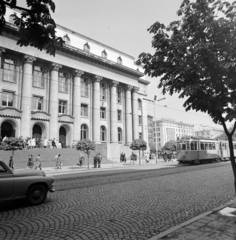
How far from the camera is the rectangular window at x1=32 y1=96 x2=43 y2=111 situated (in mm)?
36906

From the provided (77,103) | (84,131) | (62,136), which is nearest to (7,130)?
(62,136)

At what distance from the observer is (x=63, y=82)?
136 ft

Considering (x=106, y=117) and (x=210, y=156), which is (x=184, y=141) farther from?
(x=106, y=117)

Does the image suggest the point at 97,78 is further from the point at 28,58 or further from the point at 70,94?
the point at 28,58

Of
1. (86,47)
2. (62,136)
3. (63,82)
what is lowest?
(62,136)

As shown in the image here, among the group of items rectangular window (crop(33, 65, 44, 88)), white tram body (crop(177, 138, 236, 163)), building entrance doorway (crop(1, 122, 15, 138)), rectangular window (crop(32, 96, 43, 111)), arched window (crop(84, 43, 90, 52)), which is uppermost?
arched window (crop(84, 43, 90, 52))

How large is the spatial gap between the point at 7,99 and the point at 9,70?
4.57 metres

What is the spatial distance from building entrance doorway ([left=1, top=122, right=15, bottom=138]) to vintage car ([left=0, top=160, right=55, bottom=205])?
28.7m

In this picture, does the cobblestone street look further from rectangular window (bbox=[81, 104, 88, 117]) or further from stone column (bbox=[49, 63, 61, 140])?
rectangular window (bbox=[81, 104, 88, 117])

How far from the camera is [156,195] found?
906 cm

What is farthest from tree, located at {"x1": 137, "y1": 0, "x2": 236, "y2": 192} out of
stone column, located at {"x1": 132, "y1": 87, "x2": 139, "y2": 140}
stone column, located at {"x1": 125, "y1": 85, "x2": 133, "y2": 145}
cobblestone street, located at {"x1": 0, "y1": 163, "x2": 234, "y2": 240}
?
stone column, located at {"x1": 132, "y1": 87, "x2": 139, "y2": 140}

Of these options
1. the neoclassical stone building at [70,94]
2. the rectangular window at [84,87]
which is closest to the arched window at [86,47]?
the neoclassical stone building at [70,94]

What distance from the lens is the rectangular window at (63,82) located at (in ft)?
134

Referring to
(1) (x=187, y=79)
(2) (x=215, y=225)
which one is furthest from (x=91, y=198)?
(1) (x=187, y=79)
